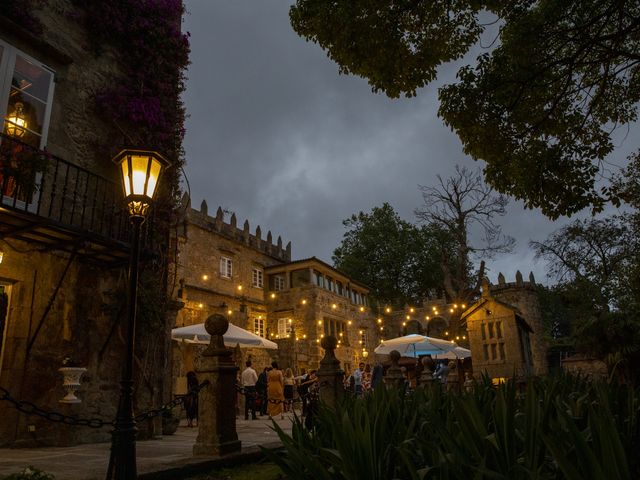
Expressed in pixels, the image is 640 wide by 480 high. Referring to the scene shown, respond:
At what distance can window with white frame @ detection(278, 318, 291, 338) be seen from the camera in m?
27.0

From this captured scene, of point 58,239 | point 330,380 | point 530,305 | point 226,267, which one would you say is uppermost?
point 226,267

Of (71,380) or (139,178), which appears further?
(71,380)

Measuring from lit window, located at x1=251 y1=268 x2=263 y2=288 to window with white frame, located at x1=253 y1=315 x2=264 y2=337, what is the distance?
1982mm

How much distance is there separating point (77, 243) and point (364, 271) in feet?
112

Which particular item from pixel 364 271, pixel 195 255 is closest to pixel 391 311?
pixel 364 271

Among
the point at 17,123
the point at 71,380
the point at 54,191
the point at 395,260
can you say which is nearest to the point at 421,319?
the point at 395,260

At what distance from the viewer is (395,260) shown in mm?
39125

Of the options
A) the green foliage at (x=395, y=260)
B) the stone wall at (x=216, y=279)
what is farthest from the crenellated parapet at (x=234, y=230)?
the green foliage at (x=395, y=260)

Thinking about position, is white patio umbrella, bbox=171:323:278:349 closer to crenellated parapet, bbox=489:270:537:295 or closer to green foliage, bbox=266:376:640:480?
A: green foliage, bbox=266:376:640:480

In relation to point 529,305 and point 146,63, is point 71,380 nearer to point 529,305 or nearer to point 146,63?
point 146,63

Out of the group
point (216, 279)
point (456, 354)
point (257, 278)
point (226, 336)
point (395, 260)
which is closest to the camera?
point (226, 336)

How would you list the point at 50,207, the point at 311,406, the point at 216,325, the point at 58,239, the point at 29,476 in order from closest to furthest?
1. the point at 29,476
2. the point at 216,325
3. the point at 50,207
4. the point at 311,406
5. the point at 58,239

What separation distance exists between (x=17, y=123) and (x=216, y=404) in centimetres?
544

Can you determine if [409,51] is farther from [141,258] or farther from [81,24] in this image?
[81,24]
